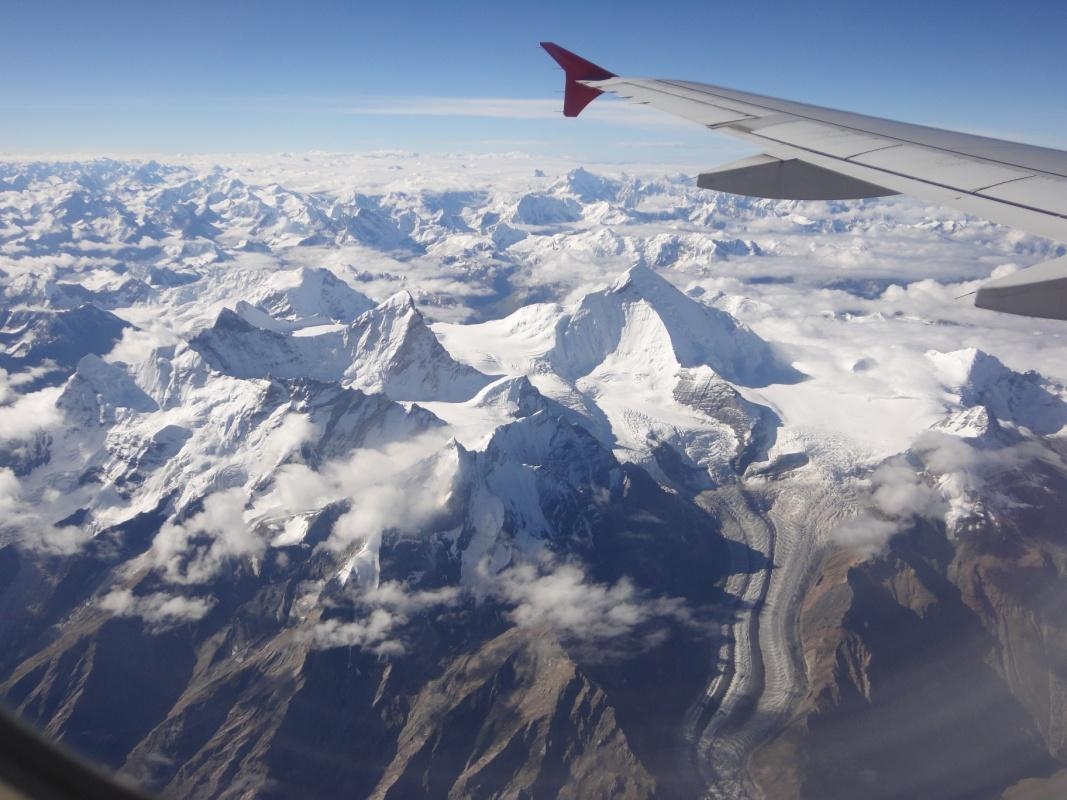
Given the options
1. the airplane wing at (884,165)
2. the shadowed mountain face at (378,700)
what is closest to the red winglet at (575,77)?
the airplane wing at (884,165)

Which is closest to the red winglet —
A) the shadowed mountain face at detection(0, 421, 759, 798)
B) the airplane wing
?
the airplane wing

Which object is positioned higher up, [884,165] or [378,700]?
[884,165]

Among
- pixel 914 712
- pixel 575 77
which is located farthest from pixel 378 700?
pixel 575 77

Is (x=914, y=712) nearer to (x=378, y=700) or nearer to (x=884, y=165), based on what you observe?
(x=378, y=700)

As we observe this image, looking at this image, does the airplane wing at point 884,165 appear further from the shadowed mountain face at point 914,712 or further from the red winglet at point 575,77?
the shadowed mountain face at point 914,712

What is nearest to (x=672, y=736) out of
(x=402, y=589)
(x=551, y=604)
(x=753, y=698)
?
(x=753, y=698)

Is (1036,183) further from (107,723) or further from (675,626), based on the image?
(107,723)
